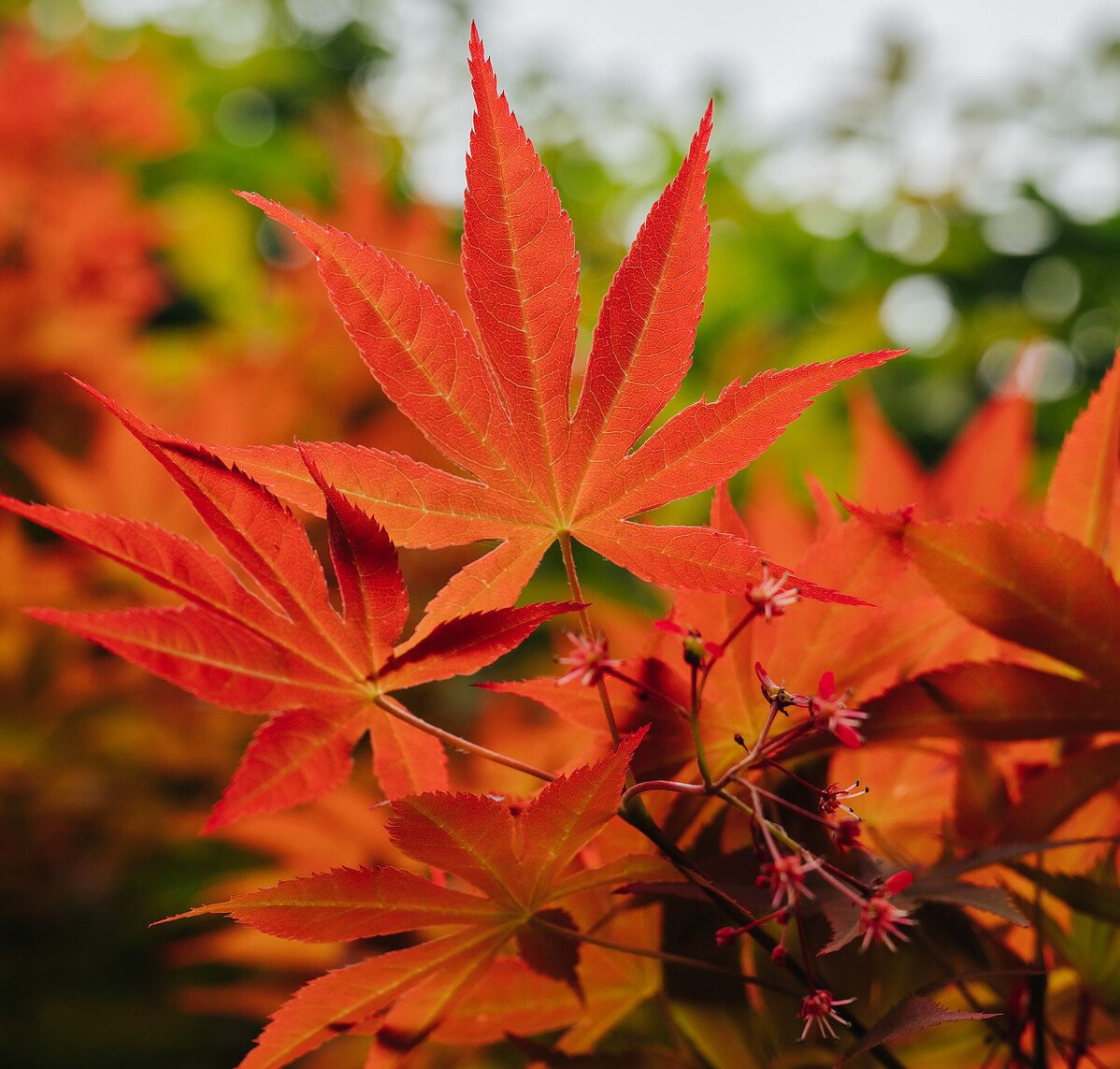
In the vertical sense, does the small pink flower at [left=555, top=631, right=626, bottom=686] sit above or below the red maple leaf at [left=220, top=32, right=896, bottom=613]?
below

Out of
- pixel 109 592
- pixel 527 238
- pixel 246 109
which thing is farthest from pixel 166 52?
pixel 527 238

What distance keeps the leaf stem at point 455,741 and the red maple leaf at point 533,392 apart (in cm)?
5

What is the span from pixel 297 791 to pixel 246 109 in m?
2.63

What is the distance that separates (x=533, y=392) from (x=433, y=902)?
0.19m

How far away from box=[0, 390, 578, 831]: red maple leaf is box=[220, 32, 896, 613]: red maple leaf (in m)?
0.02

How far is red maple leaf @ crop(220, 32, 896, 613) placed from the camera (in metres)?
0.32

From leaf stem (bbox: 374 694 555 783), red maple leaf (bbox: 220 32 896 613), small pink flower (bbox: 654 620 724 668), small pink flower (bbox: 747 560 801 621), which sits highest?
red maple leaf (bbox: 220 32 896 613)

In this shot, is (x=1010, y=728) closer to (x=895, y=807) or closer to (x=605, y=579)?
(x=895, y=807)

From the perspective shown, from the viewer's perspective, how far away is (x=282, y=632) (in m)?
0.35

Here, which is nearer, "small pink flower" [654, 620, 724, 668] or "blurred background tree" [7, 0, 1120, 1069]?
"small pink flower" [654, 620, 724, 668]

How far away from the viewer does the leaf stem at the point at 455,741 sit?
0.33 m

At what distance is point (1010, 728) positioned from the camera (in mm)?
386

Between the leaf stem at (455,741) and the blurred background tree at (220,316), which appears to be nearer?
the leaf stem at (455,741)

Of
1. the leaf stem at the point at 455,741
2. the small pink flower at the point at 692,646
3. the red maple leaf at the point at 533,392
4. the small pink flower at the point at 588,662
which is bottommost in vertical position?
the leaf stem at the point at 455,741
